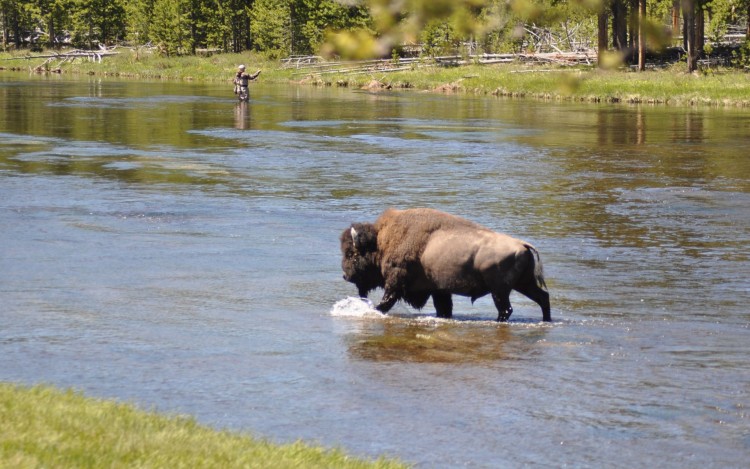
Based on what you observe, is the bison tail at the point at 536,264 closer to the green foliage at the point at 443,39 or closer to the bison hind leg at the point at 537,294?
the bison hind leg at the point at 537,294

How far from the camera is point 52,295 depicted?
1360 centimetres

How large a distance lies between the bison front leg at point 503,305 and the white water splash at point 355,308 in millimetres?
1336

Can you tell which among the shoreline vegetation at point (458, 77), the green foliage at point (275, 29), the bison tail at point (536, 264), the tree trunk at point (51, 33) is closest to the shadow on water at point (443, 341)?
the bison tail at point (536, 264)

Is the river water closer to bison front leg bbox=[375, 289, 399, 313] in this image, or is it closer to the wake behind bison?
bison front leg bbox=[375, 289, 399, 313]

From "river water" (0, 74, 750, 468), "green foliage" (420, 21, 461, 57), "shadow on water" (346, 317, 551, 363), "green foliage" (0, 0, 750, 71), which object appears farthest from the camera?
"green foliage" (0, 0, 750, 71)

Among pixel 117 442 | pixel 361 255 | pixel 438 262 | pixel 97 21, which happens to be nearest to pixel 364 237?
pixel 361 255

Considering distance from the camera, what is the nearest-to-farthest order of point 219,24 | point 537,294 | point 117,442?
point 117,442, point 537,294, point 219,24

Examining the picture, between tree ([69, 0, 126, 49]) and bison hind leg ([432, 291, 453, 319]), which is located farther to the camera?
tree ([69, 0, 126, 49])

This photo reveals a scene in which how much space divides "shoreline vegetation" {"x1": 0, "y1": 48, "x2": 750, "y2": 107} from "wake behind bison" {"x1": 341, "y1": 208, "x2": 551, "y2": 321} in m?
16.9

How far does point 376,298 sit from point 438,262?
2.09 meters

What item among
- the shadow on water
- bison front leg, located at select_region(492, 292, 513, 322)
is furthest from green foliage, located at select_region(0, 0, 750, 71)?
bison front leg, located at select_region(492, 292, 513, 322)

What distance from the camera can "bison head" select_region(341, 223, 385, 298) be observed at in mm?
13039

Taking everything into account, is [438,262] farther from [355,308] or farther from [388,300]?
[355,308]

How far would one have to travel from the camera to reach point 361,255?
43.1 feet
